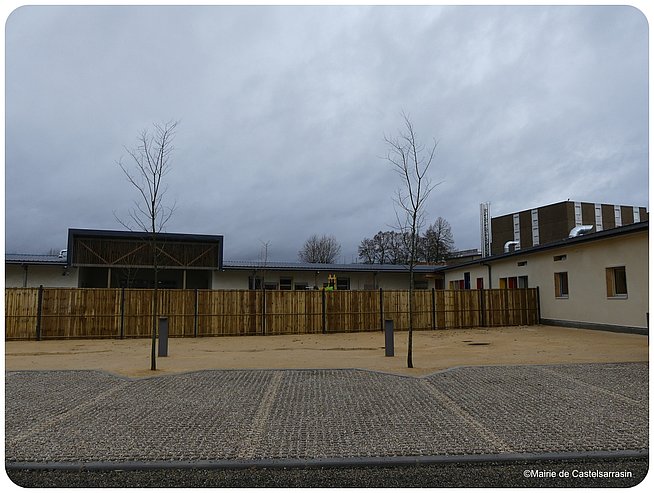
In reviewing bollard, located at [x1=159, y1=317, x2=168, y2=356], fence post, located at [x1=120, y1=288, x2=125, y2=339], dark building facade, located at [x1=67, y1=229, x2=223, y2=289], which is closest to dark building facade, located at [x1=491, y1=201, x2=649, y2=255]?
dark building facade, located at [x1=67, y1=229, x2=223, y2=289]

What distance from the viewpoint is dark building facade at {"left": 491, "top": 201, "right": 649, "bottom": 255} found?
5469cm

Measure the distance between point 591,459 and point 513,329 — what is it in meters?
15.6

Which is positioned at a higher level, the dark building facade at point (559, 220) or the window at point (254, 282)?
the dark building facade at point (559, 220)

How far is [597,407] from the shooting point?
5977mm

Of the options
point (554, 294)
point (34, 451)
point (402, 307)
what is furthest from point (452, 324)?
point (34, 451)

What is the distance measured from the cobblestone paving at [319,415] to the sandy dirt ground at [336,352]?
4.61 feet

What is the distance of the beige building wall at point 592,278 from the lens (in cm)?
1502

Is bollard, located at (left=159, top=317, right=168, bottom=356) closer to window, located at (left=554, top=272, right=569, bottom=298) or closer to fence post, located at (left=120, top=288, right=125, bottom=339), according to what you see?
fence post, located at (left=120, top=288, right=125, bottom=339)

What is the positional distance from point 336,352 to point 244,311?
649 centimetres

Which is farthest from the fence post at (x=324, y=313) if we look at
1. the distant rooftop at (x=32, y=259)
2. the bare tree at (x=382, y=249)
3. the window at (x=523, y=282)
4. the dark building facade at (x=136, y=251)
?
the bare tree at (x=382, y=249)

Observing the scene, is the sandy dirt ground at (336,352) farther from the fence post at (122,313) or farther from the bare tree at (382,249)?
the bare tree at (382,249)

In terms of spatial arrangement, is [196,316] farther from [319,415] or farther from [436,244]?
[436,244]

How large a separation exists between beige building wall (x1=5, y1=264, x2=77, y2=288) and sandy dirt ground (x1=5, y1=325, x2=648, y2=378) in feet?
Answer: 31.7

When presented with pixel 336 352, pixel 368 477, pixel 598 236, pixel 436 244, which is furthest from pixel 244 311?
pixel 436 244
